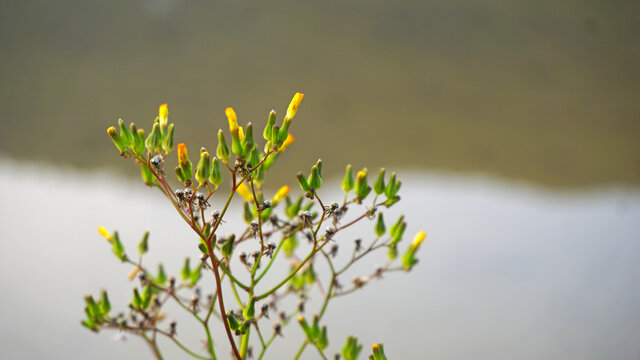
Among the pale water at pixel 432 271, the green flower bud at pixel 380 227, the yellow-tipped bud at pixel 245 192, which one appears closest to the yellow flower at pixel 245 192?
the yellow-tipped bud at pixel 245 192

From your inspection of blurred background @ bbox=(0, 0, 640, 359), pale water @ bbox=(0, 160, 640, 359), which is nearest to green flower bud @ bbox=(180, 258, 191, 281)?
pale water @ bbox=(0, 160, 640, 359)

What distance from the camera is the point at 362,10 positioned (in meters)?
1.34

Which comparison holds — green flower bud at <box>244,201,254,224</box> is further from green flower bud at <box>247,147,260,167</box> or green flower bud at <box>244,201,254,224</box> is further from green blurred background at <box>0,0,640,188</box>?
green blurred background at <box>0,0,640,188</box>

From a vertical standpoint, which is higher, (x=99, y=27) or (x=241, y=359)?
(x=99, y=27)

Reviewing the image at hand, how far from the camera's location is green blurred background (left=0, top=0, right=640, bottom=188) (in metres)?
1.20

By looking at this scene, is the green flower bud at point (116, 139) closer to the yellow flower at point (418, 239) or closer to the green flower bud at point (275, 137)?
the green flower bud at point (275, 137)

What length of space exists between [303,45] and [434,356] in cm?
75

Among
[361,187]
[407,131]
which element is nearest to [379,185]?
[361,187]

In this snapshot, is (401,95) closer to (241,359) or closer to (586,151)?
(586,151)

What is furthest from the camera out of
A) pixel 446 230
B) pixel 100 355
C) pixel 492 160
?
pixel 492 160

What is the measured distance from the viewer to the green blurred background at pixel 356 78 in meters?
1.20

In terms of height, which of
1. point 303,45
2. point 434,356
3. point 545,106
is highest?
point 303,45

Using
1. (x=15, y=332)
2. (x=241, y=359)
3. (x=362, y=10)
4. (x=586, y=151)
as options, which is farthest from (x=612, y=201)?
(x=15, y=332)

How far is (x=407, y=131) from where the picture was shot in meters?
1.24
